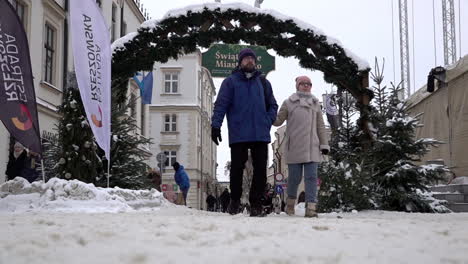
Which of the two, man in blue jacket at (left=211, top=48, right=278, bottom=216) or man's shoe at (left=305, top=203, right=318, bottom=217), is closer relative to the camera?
man in blue jacket at (left=211, top=48, right=278, bottom=216)

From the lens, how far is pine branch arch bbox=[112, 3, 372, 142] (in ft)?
31.2

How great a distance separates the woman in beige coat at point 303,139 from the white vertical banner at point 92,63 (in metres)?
2.97

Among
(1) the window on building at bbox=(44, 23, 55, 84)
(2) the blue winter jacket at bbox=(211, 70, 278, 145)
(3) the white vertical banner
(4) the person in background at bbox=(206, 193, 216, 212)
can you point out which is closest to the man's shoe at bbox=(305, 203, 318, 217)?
(2) the blue winter jacket at bbox=(211, 70, 278, 145)

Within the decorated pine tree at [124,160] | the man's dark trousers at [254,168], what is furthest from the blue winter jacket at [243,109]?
the decorated pine tree at [124,160]

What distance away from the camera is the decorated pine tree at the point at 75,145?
8.78 meters

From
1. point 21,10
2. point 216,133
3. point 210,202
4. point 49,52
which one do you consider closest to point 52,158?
point 216,133

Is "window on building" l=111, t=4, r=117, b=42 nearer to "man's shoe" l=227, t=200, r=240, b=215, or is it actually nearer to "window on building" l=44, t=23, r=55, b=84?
"window on building" l=44, t=23, r=55, b=84

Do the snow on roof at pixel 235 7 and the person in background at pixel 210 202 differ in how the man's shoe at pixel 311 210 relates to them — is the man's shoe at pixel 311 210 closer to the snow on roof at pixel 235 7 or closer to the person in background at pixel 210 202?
the snow on roof at pixel 235 7

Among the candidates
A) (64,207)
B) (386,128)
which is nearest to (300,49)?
(386,128)

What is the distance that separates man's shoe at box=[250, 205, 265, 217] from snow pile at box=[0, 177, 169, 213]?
176 cm

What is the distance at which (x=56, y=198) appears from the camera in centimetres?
656

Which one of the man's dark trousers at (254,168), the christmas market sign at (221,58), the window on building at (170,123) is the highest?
the window on building at (170,123)

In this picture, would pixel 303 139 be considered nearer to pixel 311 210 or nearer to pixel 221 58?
pixel 311 210

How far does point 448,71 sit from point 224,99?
9038 mm
